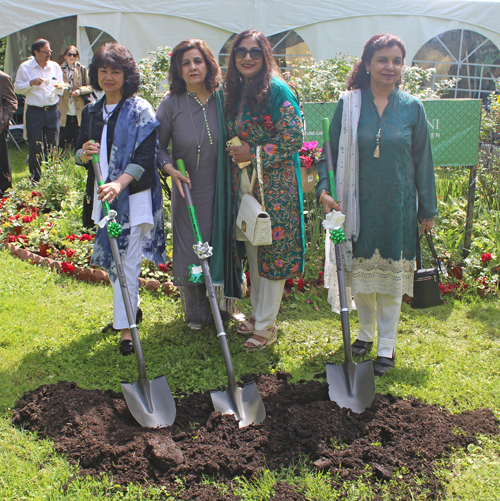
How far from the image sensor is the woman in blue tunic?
3.33m

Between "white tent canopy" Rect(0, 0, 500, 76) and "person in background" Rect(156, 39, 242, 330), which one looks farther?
"white tent canopy" Rect(0, 0, 500, 76)

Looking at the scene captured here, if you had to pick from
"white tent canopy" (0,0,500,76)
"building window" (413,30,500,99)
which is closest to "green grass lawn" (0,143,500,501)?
"white tent canopy" (0,0,500,76)

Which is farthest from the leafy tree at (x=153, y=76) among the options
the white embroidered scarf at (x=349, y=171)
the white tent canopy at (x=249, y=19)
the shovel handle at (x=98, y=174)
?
→ the white embroidered scarf at (x=349, y=171)

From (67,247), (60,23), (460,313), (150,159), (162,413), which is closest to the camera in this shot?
(162,413)

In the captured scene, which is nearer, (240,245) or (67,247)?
(240,245)

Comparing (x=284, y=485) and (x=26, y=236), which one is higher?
(x=26, y=236)

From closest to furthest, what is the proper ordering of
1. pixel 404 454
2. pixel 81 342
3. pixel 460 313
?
pixel 404 454 → pixel 81 342 → pixel 460 313

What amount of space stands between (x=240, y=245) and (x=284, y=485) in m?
1.94

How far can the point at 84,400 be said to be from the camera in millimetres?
3014

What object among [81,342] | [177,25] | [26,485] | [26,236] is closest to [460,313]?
[81,342]

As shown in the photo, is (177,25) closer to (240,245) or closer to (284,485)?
(240,245)

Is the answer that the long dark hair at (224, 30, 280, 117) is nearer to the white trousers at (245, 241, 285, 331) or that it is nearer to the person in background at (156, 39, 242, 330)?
the person in background at (156, 39, 242, 330)

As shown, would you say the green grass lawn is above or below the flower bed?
below

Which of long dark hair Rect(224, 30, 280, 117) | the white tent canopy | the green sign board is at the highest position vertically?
the white tent canopy
